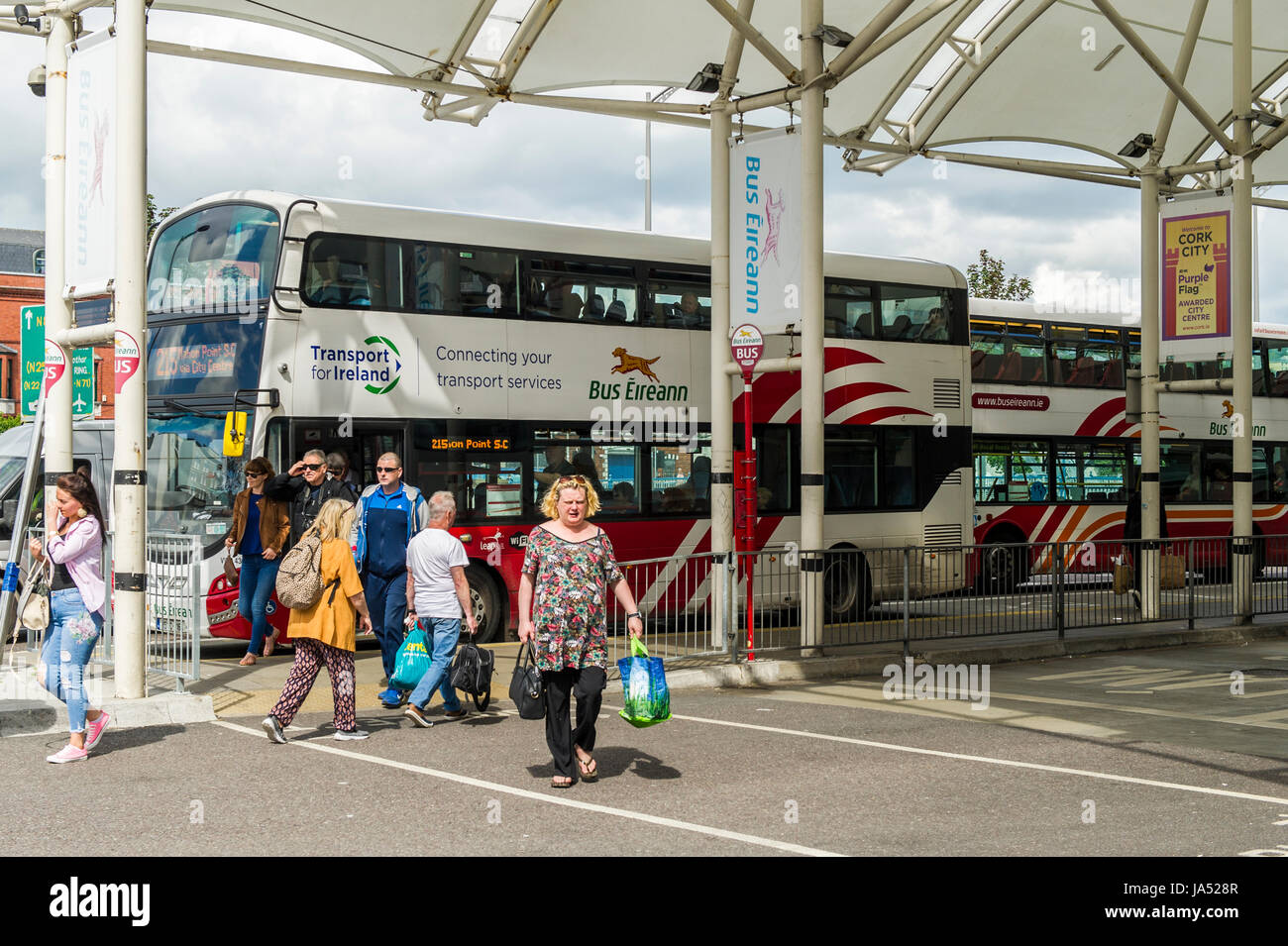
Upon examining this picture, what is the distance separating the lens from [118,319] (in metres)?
9.92

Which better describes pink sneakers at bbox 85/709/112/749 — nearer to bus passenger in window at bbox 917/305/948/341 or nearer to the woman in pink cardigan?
the woman in pink cardigan

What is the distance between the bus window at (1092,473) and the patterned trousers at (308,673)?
623 inches

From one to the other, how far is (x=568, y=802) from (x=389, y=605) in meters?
3.66

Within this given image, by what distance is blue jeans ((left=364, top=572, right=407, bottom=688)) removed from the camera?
10.5 metres

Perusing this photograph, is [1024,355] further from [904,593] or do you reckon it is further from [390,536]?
[390,536]

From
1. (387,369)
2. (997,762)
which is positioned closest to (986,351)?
(387,369)

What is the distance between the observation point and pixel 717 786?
786cm

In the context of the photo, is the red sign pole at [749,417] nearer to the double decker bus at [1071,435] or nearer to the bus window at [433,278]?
the bus window at [433,278]

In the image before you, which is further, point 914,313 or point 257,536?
point 914,313

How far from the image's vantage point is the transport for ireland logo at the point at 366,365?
1306 cm

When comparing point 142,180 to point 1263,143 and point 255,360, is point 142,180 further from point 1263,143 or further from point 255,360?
point 1263,143

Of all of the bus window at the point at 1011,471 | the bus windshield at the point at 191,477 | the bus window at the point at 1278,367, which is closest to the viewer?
the bus windshield at the point at 191,477

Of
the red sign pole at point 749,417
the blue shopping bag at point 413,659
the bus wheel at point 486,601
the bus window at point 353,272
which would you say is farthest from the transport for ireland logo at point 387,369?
the blue shopping bag at point 413,659

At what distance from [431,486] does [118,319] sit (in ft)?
14.8
